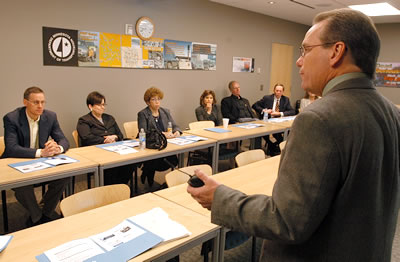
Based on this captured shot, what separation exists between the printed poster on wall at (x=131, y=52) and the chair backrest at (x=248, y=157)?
2.67 m

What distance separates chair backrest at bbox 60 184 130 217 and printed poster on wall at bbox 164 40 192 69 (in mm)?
3583

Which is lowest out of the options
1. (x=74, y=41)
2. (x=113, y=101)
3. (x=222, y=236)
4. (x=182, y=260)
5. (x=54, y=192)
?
(x=182, y=260)

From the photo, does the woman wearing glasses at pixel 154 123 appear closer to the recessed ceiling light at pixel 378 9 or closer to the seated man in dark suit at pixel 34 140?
the seated man in dark suit at pixel 34 140

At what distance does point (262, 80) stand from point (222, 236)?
5973mm

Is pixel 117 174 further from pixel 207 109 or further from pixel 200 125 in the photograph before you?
pixel 207 109

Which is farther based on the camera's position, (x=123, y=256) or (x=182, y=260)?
(x=182, y=260)

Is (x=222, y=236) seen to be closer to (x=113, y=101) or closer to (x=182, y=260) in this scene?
(x=182, y=260)

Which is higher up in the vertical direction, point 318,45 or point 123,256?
point 318,45

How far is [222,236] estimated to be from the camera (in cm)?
173

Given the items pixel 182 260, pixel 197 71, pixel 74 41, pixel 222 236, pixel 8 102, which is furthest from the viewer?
pixel 197 71

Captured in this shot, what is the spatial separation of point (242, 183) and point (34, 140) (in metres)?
2.14

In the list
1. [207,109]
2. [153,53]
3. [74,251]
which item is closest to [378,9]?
[207,109]

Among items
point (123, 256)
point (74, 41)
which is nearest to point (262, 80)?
point (74, 41)

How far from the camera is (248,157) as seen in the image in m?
2.97
